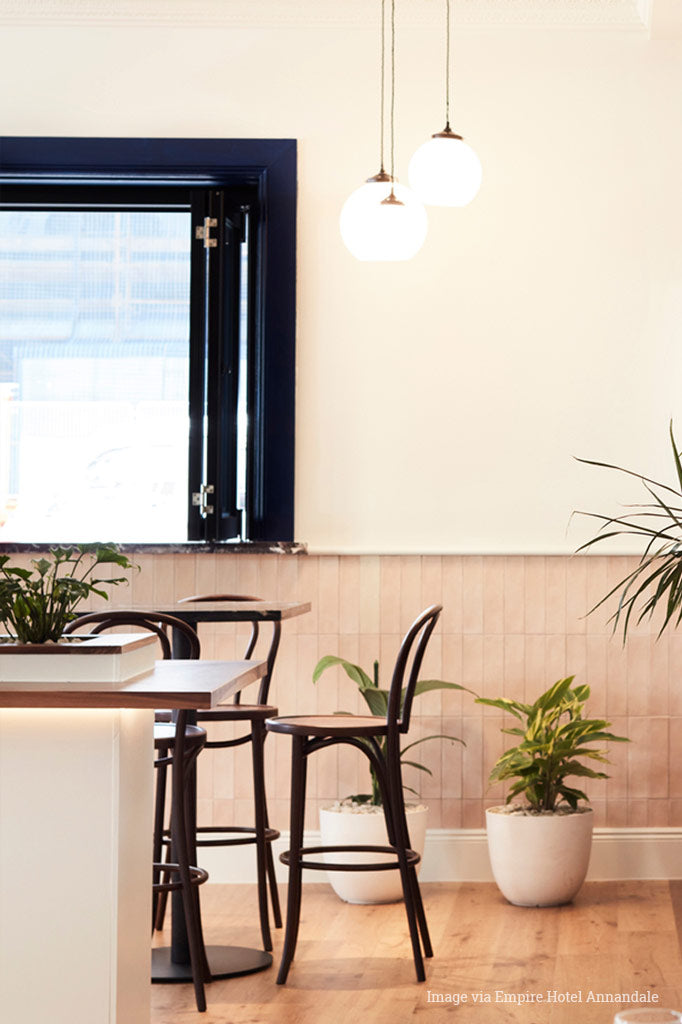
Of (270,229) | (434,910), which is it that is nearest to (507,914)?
(434,910)

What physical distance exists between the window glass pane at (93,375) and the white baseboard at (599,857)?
1363 mm

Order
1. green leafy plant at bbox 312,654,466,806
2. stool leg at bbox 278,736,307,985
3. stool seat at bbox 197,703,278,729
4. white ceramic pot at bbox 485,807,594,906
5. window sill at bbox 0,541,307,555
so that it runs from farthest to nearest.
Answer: window sill at bbox 0,541,307,555, green leafy plant at bbox 312,654,466,806, white ceramic pot at bbox 485,807,594,906, stool seat at bbox 197,703,278,729, stool leg at bbox 278,736,307,985

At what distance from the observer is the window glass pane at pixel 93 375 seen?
4.79m

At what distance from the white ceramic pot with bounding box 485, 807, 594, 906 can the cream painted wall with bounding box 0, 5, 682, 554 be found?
3.36 feet

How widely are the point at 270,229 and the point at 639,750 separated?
2.39 metres

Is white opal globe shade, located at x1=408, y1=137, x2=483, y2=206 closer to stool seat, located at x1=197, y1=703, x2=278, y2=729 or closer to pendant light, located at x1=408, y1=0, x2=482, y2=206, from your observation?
pendant light, located at x1=408, y1=0, x2=482, y2=206

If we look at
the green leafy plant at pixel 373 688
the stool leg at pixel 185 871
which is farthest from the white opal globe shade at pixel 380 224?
the stool leg at pixel 185 871

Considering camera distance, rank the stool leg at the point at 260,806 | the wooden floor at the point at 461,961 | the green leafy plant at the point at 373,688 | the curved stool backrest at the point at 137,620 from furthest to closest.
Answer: the green leafy plant at the point at 373,688 < the stool leg at the point at 260,806 < the wooden floor at the point at 461,961 < the curved stool backrest at the point at 137,620

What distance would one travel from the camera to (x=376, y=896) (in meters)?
4.34

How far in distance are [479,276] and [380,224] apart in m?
0.85

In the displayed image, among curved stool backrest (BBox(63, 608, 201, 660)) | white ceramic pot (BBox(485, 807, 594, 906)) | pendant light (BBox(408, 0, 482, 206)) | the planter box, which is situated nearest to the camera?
the planter box

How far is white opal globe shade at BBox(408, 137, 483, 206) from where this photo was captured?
3994 millimetres

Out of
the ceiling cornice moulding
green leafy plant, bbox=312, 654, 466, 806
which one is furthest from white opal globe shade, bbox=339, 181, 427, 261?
green leafy plant, bbox=312, 654, 466, 806

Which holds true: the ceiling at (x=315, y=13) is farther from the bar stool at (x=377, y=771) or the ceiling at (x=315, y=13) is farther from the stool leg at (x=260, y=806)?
the stool leg at (x=260, y=806)
